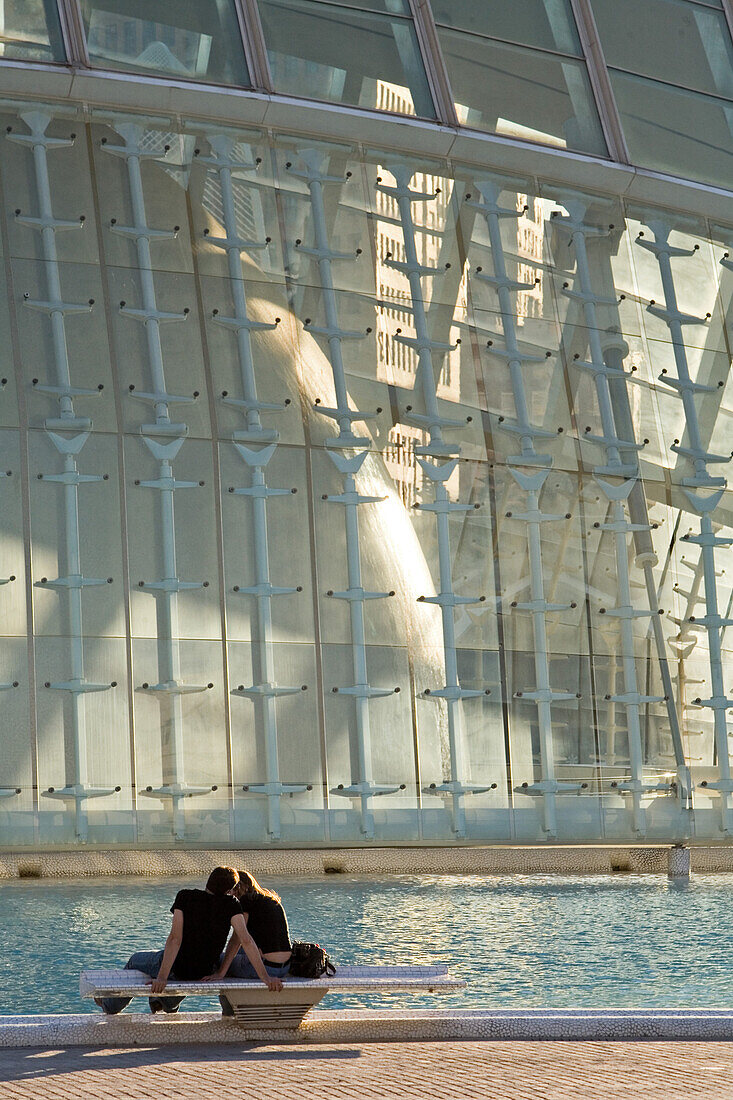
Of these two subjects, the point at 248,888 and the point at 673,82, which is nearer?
the point at 248,888

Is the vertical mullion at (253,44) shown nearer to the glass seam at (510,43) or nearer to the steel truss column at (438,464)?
the steel truss column at (438,464)

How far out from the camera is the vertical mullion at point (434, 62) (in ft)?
55.5

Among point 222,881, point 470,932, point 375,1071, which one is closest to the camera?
point 375,1071

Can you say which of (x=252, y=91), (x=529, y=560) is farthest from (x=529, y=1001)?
(x=252, y=91)

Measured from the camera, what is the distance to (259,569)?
53.4ft

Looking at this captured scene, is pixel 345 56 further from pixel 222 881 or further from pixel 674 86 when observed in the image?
pixel 222 881

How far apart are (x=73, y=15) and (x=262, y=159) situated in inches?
92.6

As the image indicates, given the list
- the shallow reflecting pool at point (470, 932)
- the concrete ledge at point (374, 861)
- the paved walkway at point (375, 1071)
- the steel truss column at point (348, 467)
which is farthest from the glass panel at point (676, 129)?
the paved walkway at point (375, 1071)

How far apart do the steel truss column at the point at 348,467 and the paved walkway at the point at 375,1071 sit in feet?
30.5

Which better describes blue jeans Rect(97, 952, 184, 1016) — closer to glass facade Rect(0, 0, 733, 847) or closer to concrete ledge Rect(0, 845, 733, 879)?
concrete ledge Rect(0, 845, 733, 879)

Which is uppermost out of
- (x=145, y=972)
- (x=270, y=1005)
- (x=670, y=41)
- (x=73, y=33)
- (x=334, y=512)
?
(x=670, y=41)

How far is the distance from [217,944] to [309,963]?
43cm

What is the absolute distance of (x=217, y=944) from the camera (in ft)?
23.5

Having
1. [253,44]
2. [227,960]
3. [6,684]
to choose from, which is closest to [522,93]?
[253,44]
